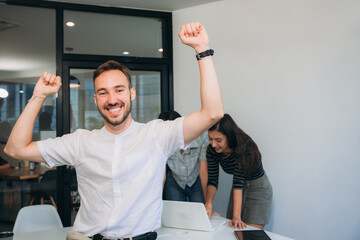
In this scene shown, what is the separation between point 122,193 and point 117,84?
1.81ft

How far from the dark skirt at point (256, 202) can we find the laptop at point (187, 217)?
2.24ft

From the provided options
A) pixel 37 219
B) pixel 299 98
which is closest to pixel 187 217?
pixel 37 219

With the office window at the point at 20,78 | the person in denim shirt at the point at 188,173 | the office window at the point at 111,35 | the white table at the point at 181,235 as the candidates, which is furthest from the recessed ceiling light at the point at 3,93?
the white table at the point at 181,235

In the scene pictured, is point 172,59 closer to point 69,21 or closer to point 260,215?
point 69,21

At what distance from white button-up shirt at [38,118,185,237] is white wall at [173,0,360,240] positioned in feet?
7.58

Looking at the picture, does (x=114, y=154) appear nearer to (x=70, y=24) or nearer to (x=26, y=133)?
(x=26, y=133)

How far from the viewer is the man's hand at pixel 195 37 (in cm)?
150

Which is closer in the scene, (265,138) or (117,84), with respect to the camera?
(117,84)

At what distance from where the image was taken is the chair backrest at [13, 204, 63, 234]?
112 inches

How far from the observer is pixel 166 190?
3.27 metres

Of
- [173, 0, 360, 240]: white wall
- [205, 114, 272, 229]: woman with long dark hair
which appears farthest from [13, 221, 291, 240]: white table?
[173, 0, 360, 240]: white wall

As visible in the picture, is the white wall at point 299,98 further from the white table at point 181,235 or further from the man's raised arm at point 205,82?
the man's raised arm at point 205,82

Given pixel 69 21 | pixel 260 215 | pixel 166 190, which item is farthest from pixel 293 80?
pixel 69 21

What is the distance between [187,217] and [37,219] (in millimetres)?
1463
